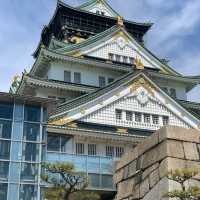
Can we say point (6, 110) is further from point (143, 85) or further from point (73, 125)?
point (143, 85)

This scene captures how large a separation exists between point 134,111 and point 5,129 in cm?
1151

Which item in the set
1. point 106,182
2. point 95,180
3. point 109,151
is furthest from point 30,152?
point 109,151

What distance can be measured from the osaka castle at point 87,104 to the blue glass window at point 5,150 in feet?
0.15

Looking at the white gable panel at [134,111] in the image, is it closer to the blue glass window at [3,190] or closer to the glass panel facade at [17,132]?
the glass panel facade at [17,132]

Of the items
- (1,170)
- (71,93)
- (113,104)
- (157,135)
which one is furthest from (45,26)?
(157,135)

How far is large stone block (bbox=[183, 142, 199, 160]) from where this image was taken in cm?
888

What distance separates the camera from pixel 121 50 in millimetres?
35000

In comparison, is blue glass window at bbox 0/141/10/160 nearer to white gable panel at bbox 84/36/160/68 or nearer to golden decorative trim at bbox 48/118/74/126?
golden decorative trim at bbox 48/118/74/126

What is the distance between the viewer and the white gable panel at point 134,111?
26953 mm

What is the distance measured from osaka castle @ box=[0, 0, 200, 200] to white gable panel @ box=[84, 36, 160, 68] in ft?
0.27

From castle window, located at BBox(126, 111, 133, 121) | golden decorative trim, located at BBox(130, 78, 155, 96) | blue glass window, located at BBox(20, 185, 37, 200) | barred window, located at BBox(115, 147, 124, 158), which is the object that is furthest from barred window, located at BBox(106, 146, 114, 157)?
blue glass window, located at BBox(20, 185, 37, 200)

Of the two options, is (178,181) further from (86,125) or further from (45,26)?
(45,26)

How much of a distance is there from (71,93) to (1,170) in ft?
41.2

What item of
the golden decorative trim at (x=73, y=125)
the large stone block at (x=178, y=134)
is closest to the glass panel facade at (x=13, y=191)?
the golden decorative trim at (x=73, y=125)
